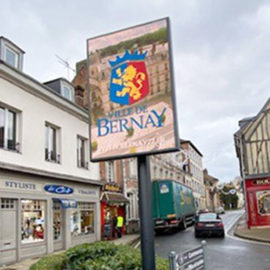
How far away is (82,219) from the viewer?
19391 millimetres

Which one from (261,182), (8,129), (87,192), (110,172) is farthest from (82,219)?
(261,182)

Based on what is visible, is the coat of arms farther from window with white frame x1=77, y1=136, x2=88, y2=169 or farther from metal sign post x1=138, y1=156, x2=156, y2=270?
window with white frame x1=77, y1=136, x2=88, y2=169

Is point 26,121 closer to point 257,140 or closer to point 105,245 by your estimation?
point 105,245

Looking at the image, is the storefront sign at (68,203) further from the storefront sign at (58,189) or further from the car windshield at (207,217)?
the car windshield at (207,217)

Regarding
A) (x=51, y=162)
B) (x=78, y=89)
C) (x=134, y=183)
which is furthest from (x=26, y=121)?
(x=134, y=183)

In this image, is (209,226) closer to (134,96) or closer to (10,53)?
(10,53)

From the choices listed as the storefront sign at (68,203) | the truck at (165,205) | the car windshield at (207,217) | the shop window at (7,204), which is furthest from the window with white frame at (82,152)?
the car windshield at (207,217)

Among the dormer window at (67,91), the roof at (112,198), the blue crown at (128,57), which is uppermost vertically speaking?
the dormer window at (67,91)

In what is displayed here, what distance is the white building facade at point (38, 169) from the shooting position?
13.9 meters

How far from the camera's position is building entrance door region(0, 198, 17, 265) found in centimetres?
1321

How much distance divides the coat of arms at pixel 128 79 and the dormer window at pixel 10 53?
33.8ft

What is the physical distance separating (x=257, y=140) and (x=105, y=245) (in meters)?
22.0

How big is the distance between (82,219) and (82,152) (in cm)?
354

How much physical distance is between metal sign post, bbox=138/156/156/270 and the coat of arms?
1027 mm
